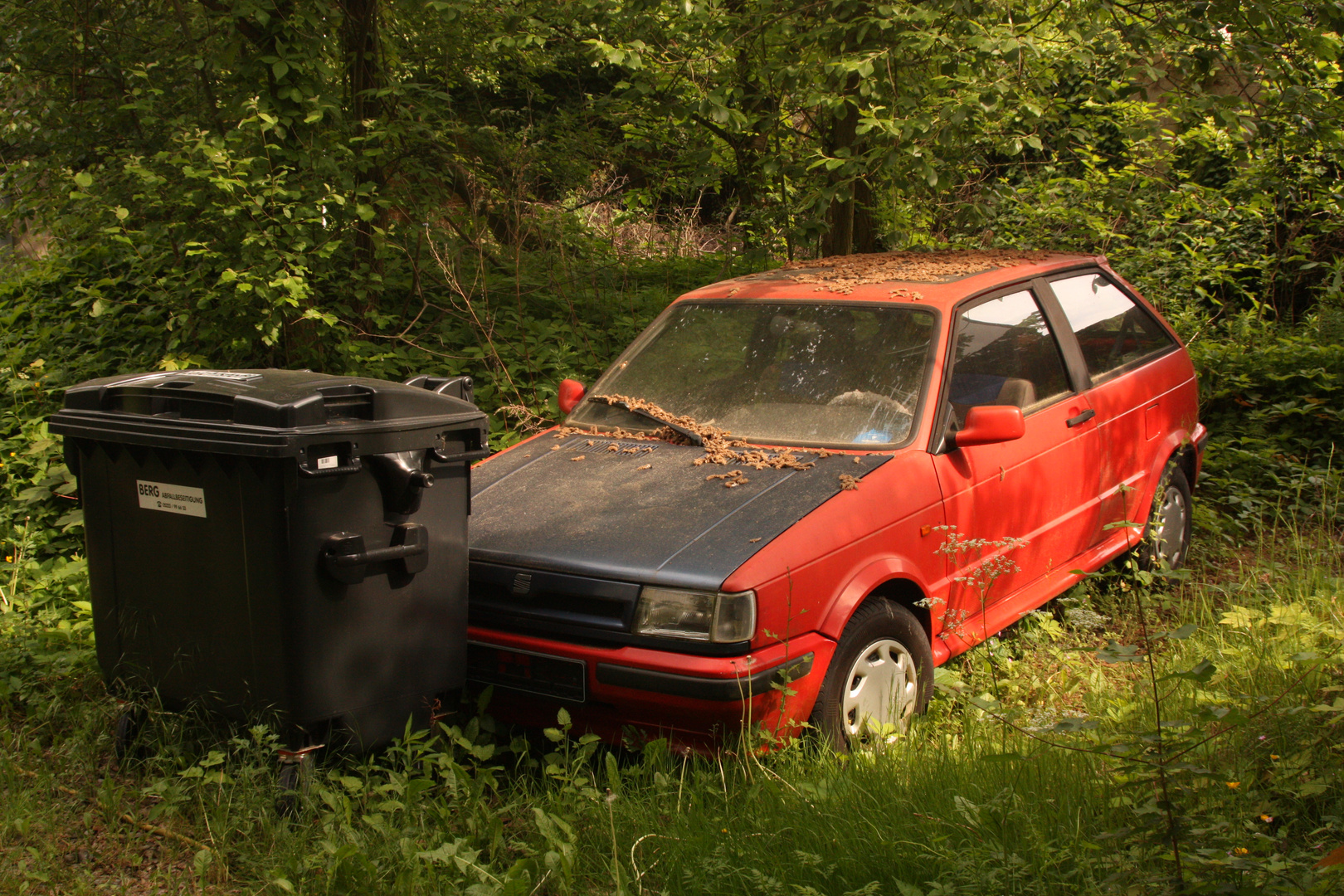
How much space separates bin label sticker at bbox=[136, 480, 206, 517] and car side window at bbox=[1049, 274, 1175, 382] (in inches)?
146

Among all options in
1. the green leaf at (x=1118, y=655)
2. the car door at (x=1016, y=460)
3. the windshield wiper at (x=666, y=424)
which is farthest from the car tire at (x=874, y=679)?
the windshield wiper at (x=666, y=424)

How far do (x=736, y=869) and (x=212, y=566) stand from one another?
69.9 inches

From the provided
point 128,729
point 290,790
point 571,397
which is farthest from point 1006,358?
point 128,729

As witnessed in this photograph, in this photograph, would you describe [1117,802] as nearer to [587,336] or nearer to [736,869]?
[736,869]

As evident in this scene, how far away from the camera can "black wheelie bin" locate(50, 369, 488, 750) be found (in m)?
3.07

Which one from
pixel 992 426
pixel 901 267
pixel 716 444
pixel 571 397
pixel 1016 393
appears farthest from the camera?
pixel 901 267

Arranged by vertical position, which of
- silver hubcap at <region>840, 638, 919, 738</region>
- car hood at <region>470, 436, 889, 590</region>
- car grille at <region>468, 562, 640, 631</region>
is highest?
car hood at <region>470, 436, 889, 590</region>

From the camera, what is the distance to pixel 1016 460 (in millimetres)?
4242

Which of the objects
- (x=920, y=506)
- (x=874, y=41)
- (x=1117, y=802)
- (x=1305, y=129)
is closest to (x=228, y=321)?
(x=874, y=41)

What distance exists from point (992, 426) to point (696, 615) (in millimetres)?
1347

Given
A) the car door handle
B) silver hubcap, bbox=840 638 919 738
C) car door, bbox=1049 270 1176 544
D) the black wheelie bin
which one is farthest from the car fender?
car door, bbox=1049 270 1176 544

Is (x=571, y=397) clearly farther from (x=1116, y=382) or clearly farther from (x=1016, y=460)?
(x=1116, y=382)

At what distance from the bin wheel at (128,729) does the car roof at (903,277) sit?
2.79m

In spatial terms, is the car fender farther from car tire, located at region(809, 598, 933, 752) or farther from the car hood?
the car hood
